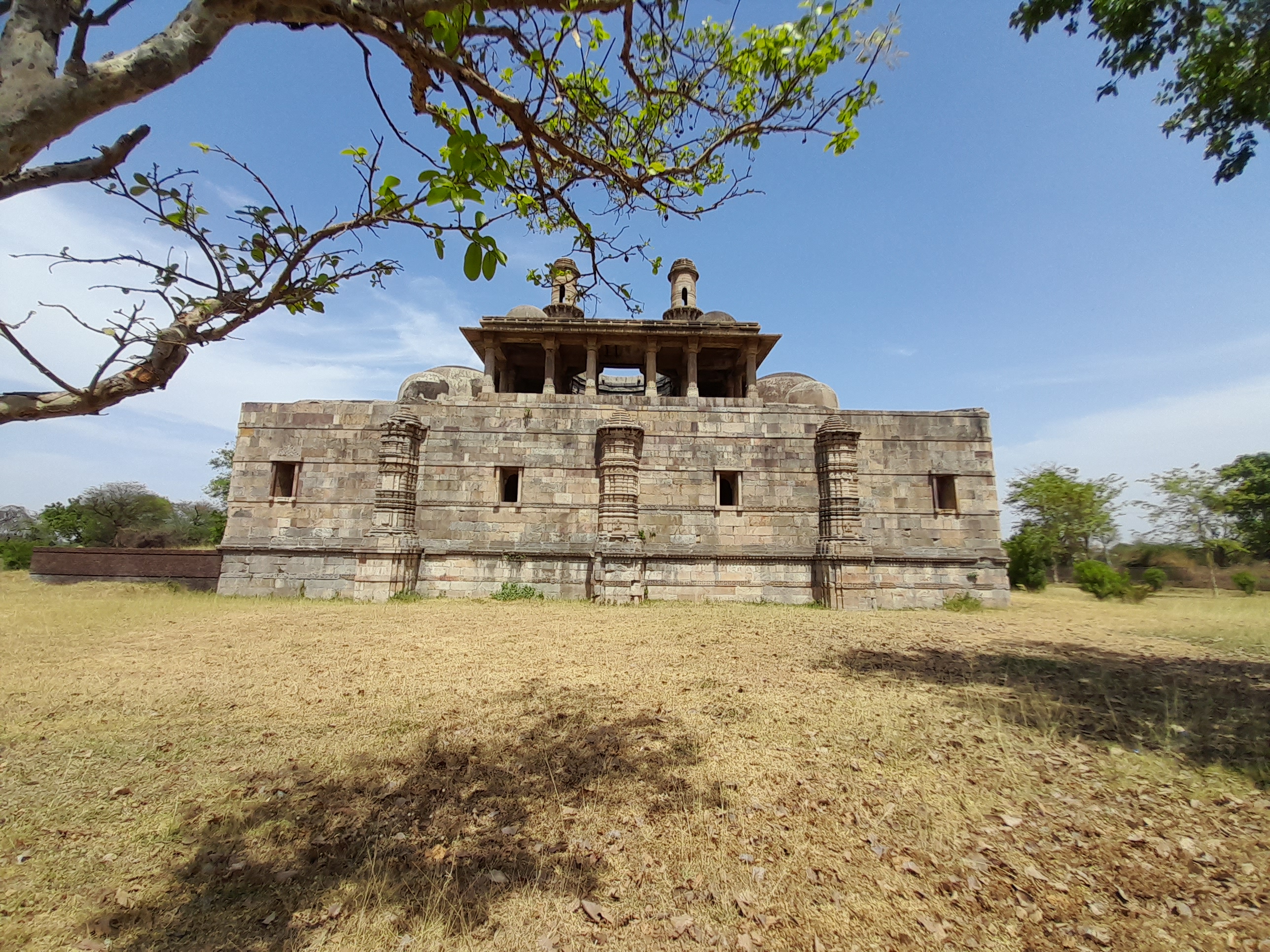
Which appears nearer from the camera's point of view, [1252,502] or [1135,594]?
[1135,594]

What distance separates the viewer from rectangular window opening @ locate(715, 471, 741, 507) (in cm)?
1514

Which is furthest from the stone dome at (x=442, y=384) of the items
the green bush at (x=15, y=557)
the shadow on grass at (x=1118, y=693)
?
the green bush at (x=15, y=557)

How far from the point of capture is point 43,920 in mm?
2883

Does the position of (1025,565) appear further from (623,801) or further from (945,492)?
(623,801)

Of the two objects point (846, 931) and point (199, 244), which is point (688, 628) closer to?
point (846, 931)

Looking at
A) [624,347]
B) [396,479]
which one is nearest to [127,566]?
[396,479]

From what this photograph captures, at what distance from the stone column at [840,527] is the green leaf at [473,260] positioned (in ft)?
43.0

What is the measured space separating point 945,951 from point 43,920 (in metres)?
4.62

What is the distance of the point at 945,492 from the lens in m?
15.4

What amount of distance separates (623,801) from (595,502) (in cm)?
1092

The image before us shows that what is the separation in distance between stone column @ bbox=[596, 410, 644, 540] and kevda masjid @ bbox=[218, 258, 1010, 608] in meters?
0.04

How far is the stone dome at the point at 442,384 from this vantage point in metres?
22.4

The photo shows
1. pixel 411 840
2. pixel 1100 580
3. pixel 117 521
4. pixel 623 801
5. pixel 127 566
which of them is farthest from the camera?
pixel 117 521

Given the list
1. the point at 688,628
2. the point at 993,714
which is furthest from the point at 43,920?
the point at 688,628
